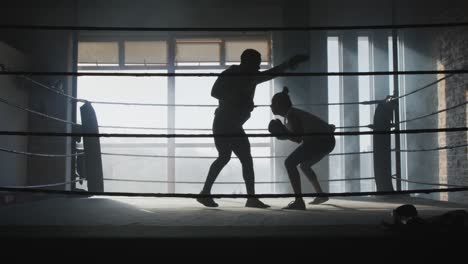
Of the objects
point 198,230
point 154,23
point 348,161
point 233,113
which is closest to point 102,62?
point 154,23

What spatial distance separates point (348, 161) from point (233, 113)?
3.98m

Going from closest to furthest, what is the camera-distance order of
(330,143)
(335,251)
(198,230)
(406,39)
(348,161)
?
(335,251)
(198,230)
(330,143)
(348,161)
(406,39)

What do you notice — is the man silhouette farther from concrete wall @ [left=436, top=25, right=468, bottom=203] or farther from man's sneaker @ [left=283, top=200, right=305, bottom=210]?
concrete wall @ [left=436, top=25, right=468, bottom=203]

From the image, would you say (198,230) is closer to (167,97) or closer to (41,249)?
(41,249)

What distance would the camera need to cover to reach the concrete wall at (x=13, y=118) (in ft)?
19.7

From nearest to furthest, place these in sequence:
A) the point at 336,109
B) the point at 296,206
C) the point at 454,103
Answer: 1. the point at 296,206
2. the point at 454,103
3. the point at 336,109

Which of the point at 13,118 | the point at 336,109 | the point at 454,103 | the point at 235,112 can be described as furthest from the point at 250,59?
the point at 13,118

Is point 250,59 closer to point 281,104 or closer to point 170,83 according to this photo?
point 281,104

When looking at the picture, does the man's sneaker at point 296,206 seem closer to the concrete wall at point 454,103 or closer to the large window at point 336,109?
the concrete wall at point 454,103

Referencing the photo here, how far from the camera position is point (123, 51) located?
7449 mm

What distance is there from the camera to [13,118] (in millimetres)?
6312

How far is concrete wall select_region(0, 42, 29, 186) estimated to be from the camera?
236 inches

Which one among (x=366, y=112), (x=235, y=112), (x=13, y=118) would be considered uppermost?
(x=366, y=112)

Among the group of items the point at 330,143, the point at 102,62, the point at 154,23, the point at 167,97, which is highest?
the point at 154,23
